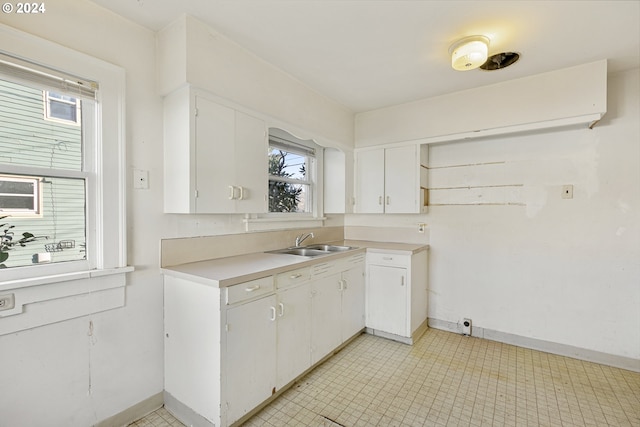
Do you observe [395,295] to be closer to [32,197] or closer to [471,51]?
[471,51]

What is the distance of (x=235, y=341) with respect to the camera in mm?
1685

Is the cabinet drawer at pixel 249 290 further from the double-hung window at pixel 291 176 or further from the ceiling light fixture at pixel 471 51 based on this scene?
the ceiling light fixture at pixel 471 51

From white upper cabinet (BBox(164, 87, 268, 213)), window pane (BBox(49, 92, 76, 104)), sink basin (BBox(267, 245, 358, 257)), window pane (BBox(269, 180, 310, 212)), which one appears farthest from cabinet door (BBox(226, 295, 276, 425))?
window pane (BBox(49, 92, 76, 104))

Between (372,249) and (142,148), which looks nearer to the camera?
(142,148)

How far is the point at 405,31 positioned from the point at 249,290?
1978mm

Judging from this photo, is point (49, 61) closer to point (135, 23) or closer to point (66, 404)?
point (135, 23)

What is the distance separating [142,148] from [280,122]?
108cm

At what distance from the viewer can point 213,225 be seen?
7.43 feet

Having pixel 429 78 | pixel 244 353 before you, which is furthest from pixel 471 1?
pixel 244 353

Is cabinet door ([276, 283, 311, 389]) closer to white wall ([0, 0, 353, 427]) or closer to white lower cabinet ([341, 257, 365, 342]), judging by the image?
white lower cabinet ([341, 257, 365, 342])

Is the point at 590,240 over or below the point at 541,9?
below

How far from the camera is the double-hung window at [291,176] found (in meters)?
2.95

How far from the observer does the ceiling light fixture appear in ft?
6.43

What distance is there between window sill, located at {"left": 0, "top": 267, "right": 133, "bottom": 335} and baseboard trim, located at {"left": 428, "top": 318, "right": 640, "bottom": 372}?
3.06 metres
